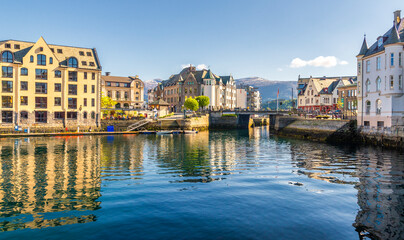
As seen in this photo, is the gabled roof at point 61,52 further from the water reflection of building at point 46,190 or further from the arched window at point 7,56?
the water reflection of building at point 46,190

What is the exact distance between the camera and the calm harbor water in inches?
501

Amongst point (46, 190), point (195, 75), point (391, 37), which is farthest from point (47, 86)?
point (391, 37)

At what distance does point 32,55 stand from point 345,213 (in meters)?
78.5

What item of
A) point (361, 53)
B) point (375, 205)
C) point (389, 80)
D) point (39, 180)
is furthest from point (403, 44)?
point (39, 180)

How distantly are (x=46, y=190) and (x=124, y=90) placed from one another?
11297 cm

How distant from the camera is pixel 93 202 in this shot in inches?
654

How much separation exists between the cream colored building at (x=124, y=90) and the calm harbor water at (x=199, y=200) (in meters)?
97.1

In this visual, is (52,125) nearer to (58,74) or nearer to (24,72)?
(58,74)

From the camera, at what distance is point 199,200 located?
17219mm

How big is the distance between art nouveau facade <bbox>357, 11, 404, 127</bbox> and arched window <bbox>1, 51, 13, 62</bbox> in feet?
264

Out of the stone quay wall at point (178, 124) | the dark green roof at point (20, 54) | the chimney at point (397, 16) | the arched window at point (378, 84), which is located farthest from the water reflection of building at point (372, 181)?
the dark green roof at point (20, 54)

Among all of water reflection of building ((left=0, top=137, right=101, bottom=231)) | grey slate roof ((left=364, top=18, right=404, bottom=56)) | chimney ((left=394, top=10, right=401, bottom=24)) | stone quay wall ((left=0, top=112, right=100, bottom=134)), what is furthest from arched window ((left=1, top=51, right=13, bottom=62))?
chimney ((left=394, top=10, right=401, bottom=24))

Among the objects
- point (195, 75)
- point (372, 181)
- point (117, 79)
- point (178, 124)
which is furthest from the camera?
point (195, 75)

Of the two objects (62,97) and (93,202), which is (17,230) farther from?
(62,97)
